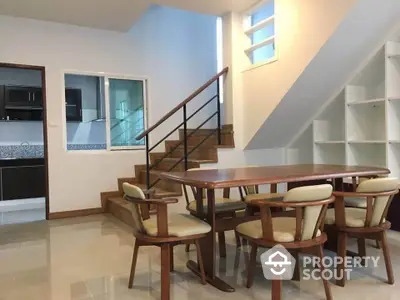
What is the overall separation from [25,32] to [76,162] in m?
2.01

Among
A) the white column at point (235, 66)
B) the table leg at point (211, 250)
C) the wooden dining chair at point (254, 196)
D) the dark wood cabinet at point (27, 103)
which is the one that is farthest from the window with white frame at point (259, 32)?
the dark wood cabinet at point (27, 103)

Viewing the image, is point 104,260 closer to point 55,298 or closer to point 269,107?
point 55,298

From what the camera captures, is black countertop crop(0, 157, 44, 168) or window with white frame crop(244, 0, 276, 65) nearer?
window with white frame crop(244, 0, 276, 65)

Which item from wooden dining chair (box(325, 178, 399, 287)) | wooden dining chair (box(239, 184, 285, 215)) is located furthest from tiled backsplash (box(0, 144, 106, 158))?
wooden dining chair (box(325, 178, 399, 287))

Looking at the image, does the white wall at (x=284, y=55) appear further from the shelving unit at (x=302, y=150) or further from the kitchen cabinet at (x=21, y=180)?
the kitchen cabinet at (x=21, y=180)

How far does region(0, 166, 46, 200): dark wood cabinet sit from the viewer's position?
6.45m

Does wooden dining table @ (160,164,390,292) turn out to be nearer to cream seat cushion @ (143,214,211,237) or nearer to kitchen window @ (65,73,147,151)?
cream seat cushion @ (143,214,211,237)

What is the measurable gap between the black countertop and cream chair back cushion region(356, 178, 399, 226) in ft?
19.9

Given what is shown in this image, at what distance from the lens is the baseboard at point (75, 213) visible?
5.10 meters

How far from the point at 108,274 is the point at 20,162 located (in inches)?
182

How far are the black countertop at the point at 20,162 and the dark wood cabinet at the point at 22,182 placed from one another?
58mm

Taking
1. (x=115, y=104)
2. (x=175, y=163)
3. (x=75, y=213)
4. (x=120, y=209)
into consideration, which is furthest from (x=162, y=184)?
(x=115, y=104)

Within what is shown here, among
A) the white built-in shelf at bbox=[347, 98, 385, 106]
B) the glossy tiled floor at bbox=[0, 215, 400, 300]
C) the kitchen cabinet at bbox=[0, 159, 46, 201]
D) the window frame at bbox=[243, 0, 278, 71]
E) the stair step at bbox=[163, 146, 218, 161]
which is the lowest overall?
the glossy tiled floor at bbox=[0, 215, 400, 300]

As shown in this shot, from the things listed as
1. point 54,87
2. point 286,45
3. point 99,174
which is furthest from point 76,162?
point 286,45
